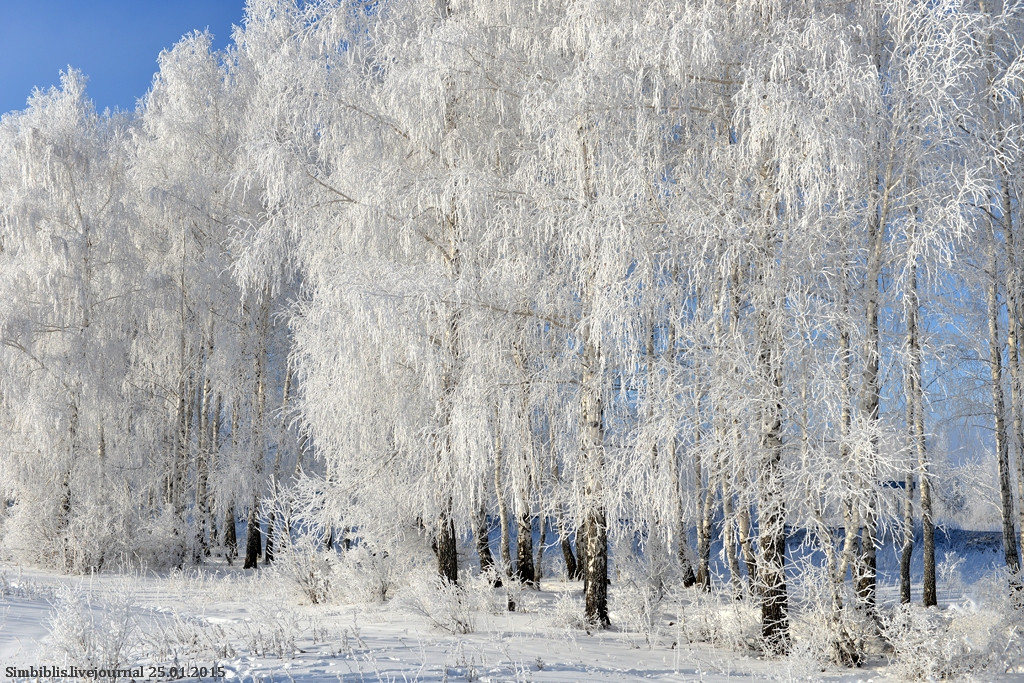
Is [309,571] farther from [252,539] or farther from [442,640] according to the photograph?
[252,539]

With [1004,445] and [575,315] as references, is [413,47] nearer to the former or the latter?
[575,315]

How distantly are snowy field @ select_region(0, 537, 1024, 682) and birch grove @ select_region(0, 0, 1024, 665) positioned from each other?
414mm

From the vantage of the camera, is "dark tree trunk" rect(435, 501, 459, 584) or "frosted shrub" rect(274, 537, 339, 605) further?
"frosted shrub" rect(274, 537, 339, 605)

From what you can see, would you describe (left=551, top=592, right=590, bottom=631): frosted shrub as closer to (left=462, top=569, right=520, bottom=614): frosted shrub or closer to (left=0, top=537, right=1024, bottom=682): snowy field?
(left=0, top=537, right=1024, bottom=682): snowy field

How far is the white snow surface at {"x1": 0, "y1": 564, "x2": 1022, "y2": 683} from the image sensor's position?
5.05 m

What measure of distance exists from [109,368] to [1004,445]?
15.3 m

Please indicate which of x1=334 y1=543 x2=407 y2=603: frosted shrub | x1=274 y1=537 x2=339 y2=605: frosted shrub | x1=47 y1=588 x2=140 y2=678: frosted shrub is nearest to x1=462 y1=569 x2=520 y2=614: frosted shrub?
x1=334 y1=543 x2=407 y2=603: frosted shrub

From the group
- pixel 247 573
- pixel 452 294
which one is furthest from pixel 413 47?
pixel 247 573

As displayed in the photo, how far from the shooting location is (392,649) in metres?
6.21

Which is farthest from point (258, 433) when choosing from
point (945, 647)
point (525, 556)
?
point (945, 647)

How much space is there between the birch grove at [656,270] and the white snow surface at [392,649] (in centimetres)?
61

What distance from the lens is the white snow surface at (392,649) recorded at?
505 cm

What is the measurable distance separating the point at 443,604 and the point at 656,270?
154 inches

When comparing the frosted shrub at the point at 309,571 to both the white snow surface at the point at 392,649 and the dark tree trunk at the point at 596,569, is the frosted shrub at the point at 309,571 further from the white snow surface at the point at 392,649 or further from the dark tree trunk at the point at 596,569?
the dark tree trunk at the point at 596,569
